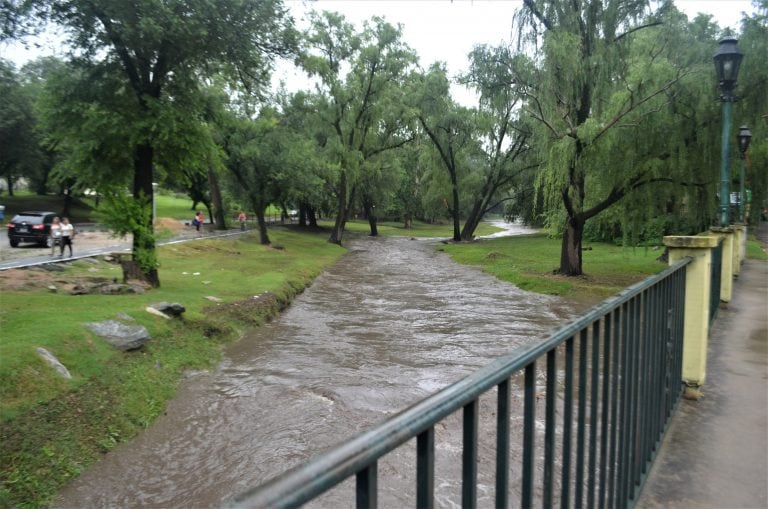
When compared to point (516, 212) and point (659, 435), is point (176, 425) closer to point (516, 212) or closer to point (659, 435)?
point (659, 435)

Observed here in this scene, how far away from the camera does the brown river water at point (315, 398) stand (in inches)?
225

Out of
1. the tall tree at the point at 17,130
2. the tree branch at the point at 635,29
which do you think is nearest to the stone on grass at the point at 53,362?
the tree branch at the point at 635,29

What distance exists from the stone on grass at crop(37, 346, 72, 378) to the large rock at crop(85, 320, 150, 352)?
4.53 ft

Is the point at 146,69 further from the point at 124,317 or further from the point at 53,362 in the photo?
the point at 53,362

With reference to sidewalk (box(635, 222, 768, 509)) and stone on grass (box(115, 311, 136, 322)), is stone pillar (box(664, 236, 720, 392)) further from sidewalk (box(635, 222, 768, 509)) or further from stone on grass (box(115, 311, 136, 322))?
stone on grass (box(115, 311, 136, 322))

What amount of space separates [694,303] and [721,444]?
153 cm

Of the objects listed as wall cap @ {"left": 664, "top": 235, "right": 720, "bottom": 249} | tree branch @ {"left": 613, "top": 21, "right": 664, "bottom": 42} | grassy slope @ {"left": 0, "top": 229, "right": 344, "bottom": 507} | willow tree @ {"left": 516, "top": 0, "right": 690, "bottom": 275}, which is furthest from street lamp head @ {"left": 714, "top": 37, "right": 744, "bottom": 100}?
grassy slope @ {"left": 0, "top": 229, "right": 344, "bottom": 507}

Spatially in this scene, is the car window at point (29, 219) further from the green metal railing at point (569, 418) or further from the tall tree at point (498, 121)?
the green metal railing at point (569, 418)

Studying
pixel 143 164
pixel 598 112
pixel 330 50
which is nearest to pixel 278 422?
pixel 143 164

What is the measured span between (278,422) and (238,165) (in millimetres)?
25578

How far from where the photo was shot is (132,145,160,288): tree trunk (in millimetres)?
13963

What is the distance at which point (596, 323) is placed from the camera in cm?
276

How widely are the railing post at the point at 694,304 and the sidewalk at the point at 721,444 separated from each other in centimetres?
28

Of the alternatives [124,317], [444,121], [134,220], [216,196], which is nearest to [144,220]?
[134,220]
